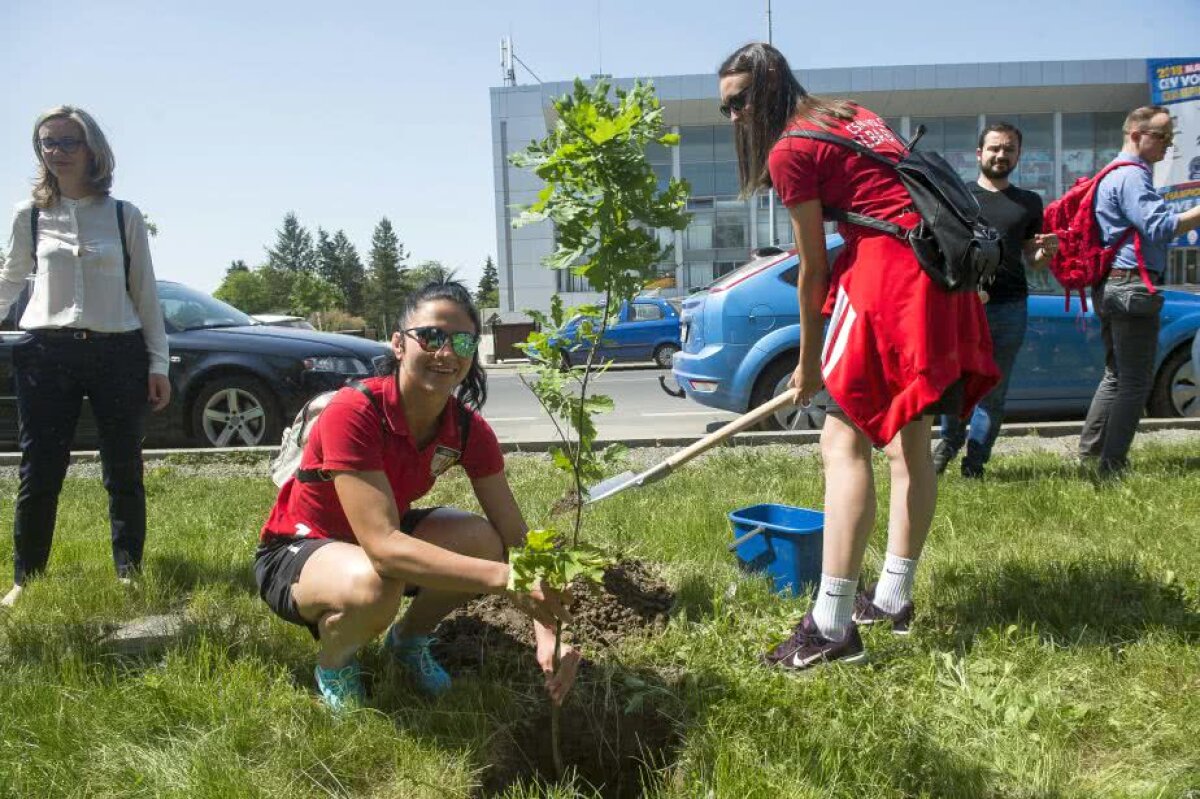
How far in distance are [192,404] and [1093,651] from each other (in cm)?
688

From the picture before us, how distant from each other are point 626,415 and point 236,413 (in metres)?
4.81

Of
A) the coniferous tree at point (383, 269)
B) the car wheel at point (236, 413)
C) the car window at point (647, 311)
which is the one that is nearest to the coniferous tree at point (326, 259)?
the coniferous tree at point (383, 269)

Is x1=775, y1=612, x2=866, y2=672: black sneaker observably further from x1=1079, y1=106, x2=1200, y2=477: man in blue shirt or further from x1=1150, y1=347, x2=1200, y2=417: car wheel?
x1=1150, y1=347, x2=1200, y2=417: car wheel

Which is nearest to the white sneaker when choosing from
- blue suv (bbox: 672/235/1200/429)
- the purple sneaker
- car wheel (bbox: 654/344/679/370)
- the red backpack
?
the purple sneaker

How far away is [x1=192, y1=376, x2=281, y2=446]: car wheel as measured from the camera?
764 cm

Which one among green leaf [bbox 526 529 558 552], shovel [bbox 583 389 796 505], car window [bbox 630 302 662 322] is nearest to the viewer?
green leaf [bbox 526 529 558 552]

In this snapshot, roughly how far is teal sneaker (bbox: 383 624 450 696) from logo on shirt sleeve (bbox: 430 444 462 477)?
1.79ft

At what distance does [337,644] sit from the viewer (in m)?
2.61

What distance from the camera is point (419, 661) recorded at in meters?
2.85

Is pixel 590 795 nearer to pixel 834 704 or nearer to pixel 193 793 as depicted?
pixel 834 704

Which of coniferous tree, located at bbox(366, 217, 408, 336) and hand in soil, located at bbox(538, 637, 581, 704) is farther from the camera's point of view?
coniferous tree, located at bbox(366, 217, 408, 336)

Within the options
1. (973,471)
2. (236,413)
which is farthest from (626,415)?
(973,471)

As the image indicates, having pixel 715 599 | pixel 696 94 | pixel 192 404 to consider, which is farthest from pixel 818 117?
pixel 696 94

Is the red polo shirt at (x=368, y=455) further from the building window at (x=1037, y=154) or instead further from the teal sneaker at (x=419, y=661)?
→ the building window at (x=1037, y=154)
